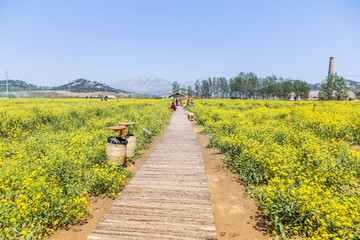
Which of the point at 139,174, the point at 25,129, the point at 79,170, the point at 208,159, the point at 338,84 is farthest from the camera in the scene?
the point at 338,84

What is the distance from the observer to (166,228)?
3.15 meters

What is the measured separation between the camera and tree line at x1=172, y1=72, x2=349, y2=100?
66500mm

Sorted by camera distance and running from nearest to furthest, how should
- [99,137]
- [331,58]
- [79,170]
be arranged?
1. [79,170]
2. [99,137]
3. [331,58]

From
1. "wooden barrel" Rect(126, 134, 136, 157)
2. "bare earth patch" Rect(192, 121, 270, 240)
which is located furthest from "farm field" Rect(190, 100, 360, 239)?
"wooden barrel" Rect(126, 134, 136, 157)

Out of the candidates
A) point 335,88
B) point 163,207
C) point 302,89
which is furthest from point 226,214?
point 302,89

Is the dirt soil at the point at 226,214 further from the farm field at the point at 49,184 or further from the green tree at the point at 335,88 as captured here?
the green tree at the point at 335,88

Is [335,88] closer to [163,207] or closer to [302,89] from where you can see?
[302,89]

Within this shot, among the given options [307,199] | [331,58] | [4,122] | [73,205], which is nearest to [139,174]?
[73,205]

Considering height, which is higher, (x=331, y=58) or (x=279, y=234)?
(x=331, y=58)

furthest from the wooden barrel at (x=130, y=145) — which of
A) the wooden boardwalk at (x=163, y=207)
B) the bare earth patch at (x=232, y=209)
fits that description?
the bare earth patch at (x=232, y=209)

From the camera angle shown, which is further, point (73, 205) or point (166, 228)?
point (73, 205)

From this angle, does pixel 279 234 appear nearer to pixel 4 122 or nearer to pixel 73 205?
pixel 73 205

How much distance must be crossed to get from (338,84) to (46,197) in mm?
86718

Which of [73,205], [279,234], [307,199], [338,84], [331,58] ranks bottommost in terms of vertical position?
[279,234]
